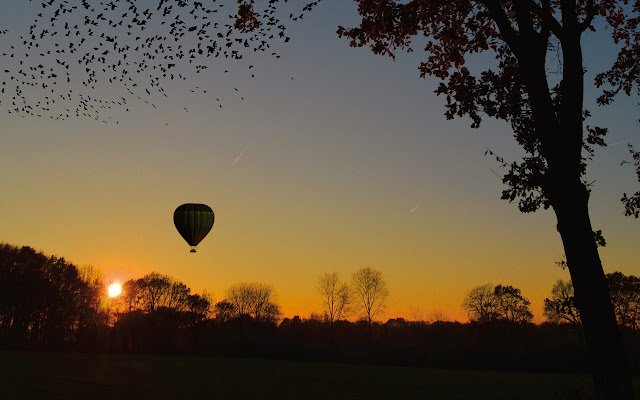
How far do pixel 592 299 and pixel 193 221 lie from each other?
29101 mm

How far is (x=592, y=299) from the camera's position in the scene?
8359mm

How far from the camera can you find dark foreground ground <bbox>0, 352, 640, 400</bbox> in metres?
32.0

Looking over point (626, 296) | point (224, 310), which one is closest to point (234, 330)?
point (224, 310)

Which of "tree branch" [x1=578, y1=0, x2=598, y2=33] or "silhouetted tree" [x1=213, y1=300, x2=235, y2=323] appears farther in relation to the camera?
"silhouetted tree" [x1=213, y1=300, x2=235, y2=323]

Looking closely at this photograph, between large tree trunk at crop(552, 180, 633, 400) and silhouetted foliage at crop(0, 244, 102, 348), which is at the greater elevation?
silhouetted foliage at crop(0, 244, 102, 348)

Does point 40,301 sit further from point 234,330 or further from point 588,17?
point 588,17

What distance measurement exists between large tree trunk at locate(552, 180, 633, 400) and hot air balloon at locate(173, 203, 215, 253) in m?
28.4

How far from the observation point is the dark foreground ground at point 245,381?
3197 cm

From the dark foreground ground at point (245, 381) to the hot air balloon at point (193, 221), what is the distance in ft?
31.2

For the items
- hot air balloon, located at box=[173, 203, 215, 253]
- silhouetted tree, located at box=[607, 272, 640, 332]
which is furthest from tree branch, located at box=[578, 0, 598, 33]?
silhouetted tree, located at box=[607, 272, 640, 332]

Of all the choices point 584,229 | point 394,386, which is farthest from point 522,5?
point 394,386

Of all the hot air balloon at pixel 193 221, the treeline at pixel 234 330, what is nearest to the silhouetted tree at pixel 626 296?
the treeline at pixel 234 330

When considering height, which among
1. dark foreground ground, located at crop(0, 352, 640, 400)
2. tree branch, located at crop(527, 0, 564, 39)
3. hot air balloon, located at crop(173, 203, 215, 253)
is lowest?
dark foreground ground, located at crop(0, 352, 640, 400)

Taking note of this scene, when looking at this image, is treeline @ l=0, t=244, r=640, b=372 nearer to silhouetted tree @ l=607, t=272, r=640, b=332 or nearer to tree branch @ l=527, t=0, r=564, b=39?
silhouetted tree @ l=607, t=272, r=640, b=332
